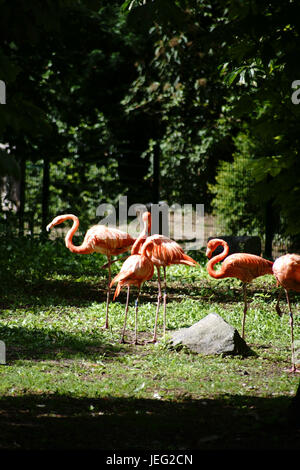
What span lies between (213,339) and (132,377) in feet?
3.86

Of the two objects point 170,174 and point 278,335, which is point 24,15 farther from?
point 170,174

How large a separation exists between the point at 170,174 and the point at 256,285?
21.0 ft

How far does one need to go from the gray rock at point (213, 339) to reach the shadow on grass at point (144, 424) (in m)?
1.26

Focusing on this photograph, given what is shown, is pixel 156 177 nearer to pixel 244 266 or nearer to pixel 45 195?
pixel 45 195

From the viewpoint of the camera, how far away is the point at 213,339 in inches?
244

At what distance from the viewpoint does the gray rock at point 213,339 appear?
6109 mm

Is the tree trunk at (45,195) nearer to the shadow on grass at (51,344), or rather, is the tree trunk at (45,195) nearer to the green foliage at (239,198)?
the green foliage at (239,198)
